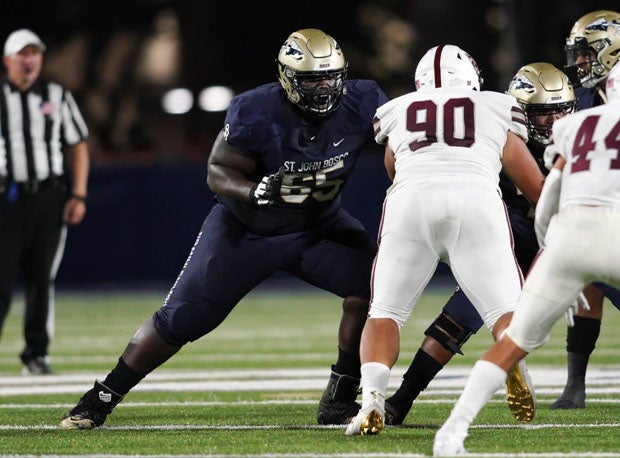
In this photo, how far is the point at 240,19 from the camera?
1772cm

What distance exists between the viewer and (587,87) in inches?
222

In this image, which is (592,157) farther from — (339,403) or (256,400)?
(256,400)

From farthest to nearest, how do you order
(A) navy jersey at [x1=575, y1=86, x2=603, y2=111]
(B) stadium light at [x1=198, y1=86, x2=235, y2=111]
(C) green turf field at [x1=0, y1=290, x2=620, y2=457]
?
(B) stadium light at [x1=198, y1=86, x2=235, y2=111]
(A) navy jersey at [x1=575, y1=86, x2=603, y2=111]
(C) green turf field at [x1=0, y1=290, x2=620, y2=457]

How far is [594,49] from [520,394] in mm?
1713

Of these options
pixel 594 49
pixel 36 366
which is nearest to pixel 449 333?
pixel 594 49

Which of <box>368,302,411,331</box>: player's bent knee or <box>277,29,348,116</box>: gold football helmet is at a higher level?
<box>277,29,348,116</box>: gold football helmet

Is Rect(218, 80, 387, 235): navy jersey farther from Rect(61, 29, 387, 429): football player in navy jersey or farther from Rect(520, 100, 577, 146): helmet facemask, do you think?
Rect(520, 100, 577, 146): helmet facemask

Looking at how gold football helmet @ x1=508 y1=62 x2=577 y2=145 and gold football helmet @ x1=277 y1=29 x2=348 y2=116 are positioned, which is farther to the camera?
gold football helmet @ x1=508 y1=62 x2=577 y2=145

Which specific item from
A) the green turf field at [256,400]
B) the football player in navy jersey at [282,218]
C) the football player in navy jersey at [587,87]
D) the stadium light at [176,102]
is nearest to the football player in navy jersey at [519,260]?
the green turf field at [256,400]

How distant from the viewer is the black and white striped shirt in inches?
286

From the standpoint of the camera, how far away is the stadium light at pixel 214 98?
16188 millimetres

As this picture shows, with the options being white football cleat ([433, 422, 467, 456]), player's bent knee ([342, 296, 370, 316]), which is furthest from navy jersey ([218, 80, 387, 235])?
white football cleat ([433, 422, 467, 456])

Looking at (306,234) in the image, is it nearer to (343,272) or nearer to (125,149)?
(343,272)

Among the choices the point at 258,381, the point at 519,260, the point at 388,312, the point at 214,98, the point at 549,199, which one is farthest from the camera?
the point at 214,98
